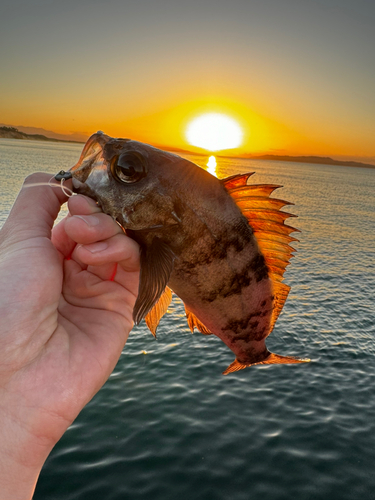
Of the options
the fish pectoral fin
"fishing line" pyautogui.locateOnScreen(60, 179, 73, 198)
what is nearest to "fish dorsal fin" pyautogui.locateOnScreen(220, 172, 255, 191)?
the fish pectoral fin

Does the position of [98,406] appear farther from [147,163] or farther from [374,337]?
[374,337]

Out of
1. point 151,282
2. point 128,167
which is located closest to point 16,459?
point 151,282

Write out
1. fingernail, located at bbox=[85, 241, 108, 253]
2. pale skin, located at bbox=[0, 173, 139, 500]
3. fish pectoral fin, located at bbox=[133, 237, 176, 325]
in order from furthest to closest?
fish pectoral fin, located at bbox=[133, 237, 176, 325] → fingernail, located at bbox=[85, 241, 108, 253] → pale skin, located at bbox=[0, 173, 139, 500]

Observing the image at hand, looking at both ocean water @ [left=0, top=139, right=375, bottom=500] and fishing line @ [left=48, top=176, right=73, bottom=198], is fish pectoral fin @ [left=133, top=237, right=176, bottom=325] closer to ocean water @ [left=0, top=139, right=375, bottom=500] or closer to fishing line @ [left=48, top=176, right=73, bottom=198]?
fishing line @ [left=48, top=176, right=73, bottom=198]

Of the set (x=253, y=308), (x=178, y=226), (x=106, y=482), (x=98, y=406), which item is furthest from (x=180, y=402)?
(x=178, y=226)

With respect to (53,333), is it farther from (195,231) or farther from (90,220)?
(195,231)

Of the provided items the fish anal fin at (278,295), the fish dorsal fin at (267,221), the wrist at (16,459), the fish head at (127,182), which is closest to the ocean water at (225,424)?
the fish anal fin at (278,295)
